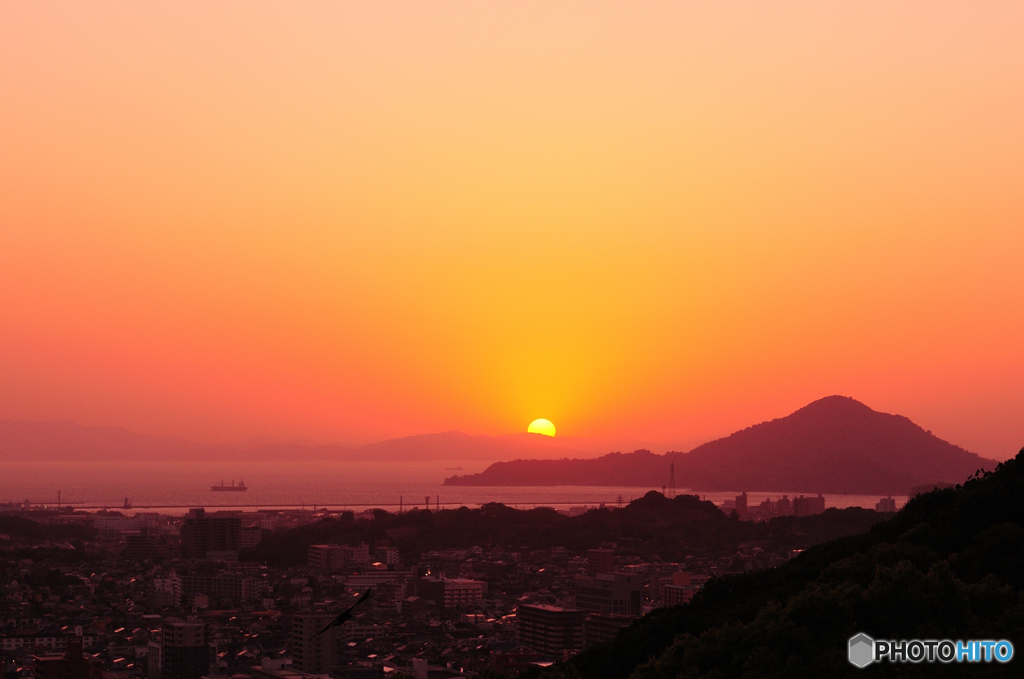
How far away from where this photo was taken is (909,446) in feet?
594

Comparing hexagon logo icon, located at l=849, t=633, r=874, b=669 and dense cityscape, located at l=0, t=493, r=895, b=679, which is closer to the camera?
hexagon logo icon, located at l=849, t=633, r=874, b=669

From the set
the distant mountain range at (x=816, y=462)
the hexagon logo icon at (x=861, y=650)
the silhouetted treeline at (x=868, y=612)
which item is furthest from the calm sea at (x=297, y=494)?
the hexagon logo icon at (x=861, y=650)

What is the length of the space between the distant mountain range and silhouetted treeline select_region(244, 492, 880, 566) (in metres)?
92.4

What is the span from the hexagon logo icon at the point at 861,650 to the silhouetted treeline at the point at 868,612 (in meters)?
0.09

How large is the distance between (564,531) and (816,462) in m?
112

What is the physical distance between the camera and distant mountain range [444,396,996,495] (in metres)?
170

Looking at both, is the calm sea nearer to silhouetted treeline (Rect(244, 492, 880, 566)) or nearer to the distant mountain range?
the distant mountain range

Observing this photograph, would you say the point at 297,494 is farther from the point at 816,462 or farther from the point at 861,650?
the point at 861,650

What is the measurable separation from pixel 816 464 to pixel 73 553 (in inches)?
5395

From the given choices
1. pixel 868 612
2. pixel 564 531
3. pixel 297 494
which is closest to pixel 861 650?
pixel 868 612

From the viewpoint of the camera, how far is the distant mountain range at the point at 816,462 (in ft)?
557

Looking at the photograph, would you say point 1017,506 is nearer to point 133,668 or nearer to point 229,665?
point 229,665

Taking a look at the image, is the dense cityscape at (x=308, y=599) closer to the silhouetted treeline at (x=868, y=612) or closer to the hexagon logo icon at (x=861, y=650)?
the silhouetted treeline at (x=868, y=612)

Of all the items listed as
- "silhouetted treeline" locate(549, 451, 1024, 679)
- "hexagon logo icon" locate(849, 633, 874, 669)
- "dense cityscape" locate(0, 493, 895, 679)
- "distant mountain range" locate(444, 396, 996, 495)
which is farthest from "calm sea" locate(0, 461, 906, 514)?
"hexagon logo icon" locate(849, 633, 874, 669)
